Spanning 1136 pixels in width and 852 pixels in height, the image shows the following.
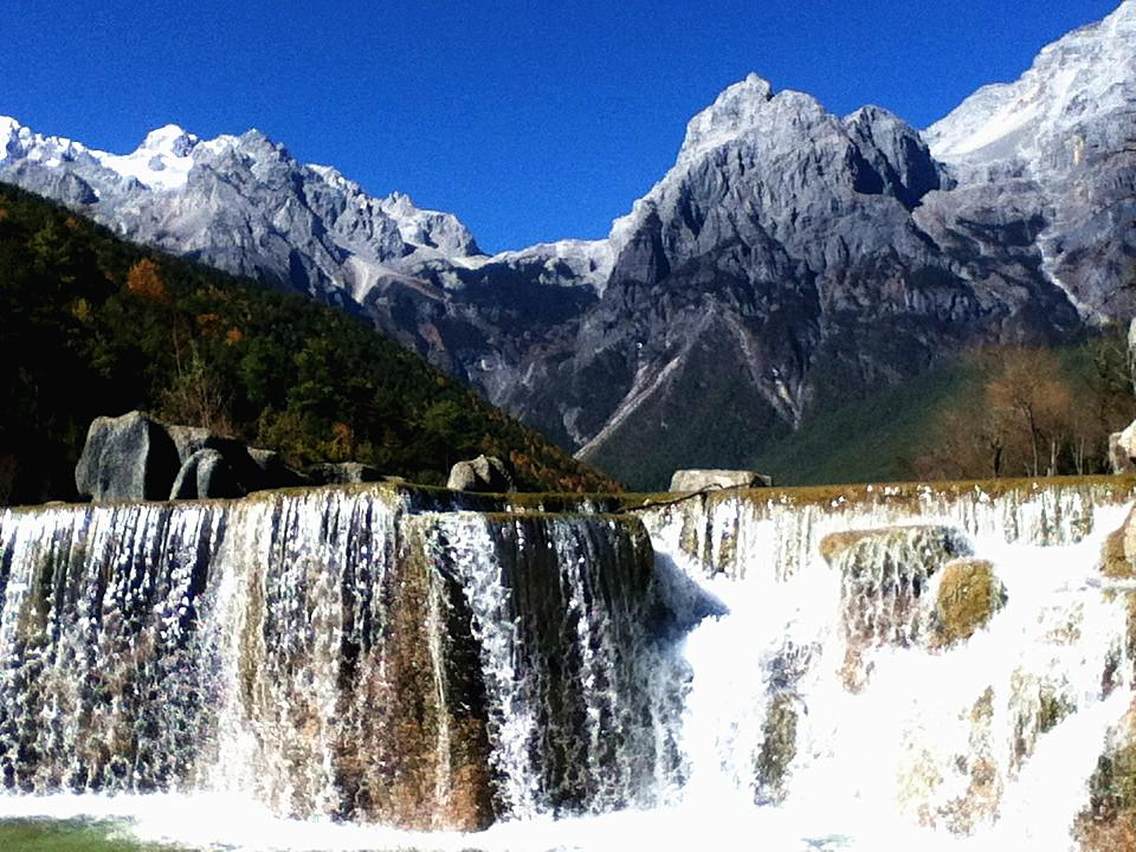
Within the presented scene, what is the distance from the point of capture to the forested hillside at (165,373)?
39875mm

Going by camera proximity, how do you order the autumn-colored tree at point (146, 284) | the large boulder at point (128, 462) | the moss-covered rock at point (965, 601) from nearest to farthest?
the moss-covered rock at point (965, 601) → the large boulder at point (128, 462) → the autumn-colored tree at point (146, 284)

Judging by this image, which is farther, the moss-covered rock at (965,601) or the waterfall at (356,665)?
the waterfall at (356,665)

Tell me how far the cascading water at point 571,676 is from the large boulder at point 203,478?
5.46 metres

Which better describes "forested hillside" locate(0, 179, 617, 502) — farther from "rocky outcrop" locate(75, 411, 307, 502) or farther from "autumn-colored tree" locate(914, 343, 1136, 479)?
"autumn-colored tree" locate(914, 343, 1136, 479)

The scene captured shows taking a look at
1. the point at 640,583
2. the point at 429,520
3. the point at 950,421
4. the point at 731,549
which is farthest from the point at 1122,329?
the point at 429,520

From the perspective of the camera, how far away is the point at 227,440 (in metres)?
29.6

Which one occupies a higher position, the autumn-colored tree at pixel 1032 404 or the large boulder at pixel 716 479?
the autumn-colored tree at pixel 1032 404

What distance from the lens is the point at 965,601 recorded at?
17.8m

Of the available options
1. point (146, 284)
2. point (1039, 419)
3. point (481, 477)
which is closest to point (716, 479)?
point (481, 477)

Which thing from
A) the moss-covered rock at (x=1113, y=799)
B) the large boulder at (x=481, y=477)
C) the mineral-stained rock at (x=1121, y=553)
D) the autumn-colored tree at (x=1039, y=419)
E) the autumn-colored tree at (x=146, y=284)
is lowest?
the moss-covered rock at (x=1113, y=799)

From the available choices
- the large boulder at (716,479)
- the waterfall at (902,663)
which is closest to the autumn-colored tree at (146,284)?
the large boulder at (716,479)

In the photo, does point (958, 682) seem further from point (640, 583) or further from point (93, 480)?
point (93, 480)

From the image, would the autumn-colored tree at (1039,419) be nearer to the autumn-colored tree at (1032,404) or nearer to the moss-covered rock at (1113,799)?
the autumn-colored tree at (1032,404)

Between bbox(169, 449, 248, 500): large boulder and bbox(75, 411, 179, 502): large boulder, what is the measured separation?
3.60 feet
